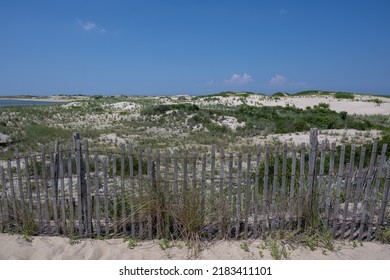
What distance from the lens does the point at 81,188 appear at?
15.6 feet

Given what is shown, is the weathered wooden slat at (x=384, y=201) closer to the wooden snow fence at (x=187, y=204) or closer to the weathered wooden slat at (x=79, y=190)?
the wooden snow fence at (x=187, y=204)

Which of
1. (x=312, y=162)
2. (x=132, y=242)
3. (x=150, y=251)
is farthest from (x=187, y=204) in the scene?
(x=312, y=162)

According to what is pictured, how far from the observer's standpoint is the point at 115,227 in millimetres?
4785

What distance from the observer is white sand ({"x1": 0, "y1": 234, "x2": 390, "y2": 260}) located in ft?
14.1

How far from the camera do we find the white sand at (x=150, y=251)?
4285mm

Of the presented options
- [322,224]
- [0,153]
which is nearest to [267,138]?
[322,224]

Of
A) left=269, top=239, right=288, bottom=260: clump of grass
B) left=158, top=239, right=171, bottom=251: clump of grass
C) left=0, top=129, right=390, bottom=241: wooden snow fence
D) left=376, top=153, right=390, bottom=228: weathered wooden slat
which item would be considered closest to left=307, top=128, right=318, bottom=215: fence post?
left=0, top=129, right=390, bottom=241: wooden snow fence

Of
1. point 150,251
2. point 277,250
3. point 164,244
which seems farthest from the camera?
point 164,244

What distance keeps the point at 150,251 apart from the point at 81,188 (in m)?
1.54

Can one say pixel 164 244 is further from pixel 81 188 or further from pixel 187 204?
pixel 81 188

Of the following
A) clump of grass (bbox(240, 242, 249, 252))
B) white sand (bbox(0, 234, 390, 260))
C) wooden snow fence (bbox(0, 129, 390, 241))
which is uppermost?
wooden snow fence (bbox(0, 129, 390, 241))

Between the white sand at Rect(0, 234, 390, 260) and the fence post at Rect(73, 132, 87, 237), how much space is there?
311 millimetres

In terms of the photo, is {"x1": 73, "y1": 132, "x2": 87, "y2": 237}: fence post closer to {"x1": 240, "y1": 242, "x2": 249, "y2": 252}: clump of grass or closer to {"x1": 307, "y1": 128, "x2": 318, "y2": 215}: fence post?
{"x1": 240, "y1": 242, "x2": 249, "y2": 252}: clump of grass

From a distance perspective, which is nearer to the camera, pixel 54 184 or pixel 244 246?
pixel 244 246
